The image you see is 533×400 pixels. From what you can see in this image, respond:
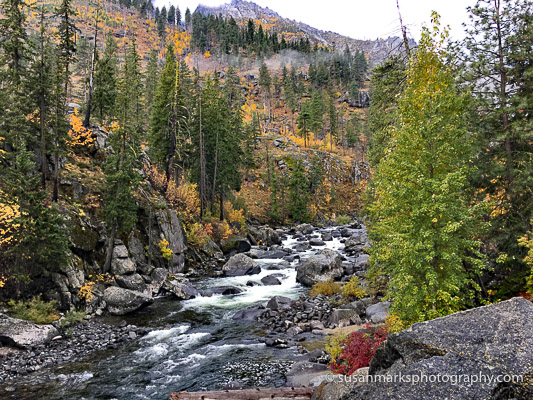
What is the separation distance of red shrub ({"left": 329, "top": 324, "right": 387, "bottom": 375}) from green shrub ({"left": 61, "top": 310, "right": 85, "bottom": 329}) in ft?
42.5

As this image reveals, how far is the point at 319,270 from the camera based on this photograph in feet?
80.1

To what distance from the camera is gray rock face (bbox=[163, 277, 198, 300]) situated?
21438 millimetres

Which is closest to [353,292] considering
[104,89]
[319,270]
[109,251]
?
[319,270]

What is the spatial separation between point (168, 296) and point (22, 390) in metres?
11.0

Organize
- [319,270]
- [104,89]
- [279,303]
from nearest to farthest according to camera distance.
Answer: [279,303] < [319,270] < [104,89]

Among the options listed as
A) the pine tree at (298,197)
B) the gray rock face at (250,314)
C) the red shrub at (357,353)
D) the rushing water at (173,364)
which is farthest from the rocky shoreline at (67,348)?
the pine tree at (298,197)

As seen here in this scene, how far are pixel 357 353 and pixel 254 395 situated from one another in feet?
11.7

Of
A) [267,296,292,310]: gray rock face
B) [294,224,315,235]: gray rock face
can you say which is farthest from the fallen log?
[294,224,315,235]: gray rock face

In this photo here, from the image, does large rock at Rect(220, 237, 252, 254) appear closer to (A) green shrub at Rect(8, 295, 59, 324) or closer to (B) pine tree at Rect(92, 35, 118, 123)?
(B) pine tree at Rect(92, 35, 118, 123)

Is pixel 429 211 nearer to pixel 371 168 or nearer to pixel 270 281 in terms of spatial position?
pixel 270 281

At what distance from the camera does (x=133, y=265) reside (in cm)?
A: 2198

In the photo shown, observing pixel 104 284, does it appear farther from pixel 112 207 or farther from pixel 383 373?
pixel 383 373

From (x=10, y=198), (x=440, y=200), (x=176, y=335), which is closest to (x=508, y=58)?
(x=440, y=200)

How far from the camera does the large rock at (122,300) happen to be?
18234 millimetres
